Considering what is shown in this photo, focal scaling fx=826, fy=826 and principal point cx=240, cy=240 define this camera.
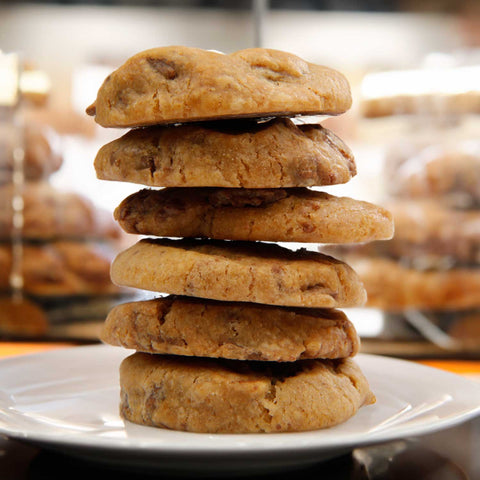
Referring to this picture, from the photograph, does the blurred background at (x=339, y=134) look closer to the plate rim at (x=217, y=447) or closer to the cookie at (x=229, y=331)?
the cookie at (x=229, y=331)

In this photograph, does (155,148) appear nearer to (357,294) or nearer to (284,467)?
(357,294)

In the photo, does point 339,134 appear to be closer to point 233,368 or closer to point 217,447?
point 233,368

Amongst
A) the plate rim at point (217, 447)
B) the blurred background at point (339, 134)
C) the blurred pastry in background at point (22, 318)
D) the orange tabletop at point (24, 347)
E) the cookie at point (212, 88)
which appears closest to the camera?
the plate rim at point (217, 447)

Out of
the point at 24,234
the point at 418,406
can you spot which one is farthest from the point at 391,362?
the point at 24,234

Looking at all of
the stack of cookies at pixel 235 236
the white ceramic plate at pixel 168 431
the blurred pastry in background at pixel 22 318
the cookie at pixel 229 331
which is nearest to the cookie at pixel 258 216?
the stack of cookies at pixel 235 236

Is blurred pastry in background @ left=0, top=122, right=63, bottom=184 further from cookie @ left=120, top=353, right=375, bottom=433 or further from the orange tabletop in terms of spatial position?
cookie @ left=120, top=353, right=375, bottom=433

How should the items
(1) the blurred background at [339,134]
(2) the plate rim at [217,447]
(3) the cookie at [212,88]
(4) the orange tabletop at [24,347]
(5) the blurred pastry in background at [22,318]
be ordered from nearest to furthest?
1. (2) the plate rim at [217,447]
2. (3) the cookie at [212,88]
3. (4) the orange tabletop at [24,347]
4. (1) the blurred background at [339,134]
5. (5) the blurred pastry in background at [22,318]

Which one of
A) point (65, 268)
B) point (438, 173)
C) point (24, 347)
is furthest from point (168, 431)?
point (438, 173)

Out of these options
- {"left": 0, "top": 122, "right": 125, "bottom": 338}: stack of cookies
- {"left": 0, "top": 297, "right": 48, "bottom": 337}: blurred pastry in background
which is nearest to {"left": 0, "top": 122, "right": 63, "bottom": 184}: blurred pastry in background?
{"left": 0, "top": 122, "right": 125, "bottom": 338}: stack of cookies
